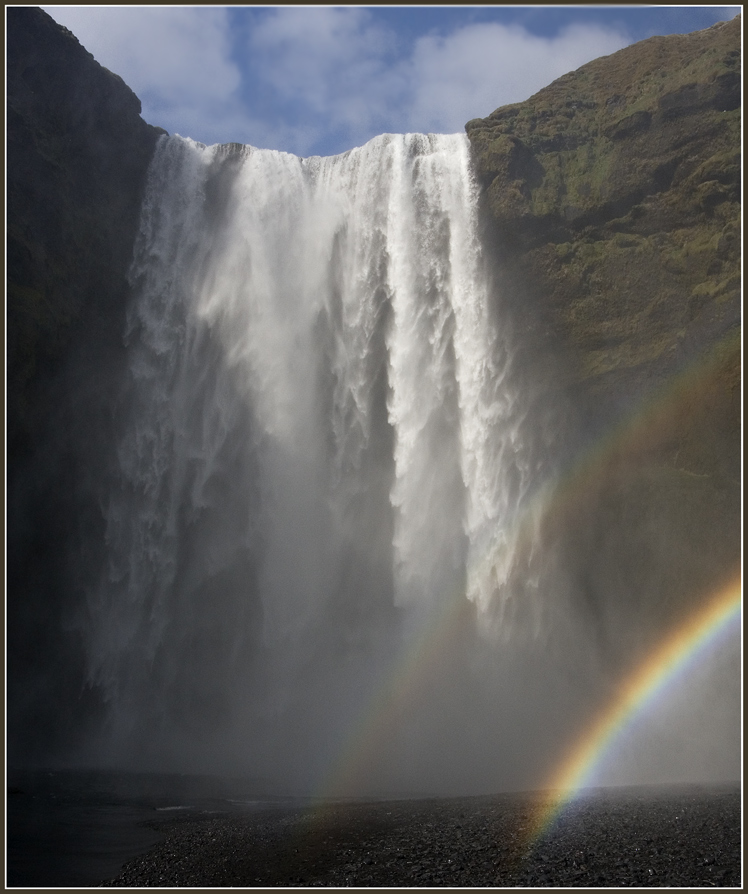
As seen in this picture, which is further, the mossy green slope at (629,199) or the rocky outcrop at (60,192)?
the mossy green slope at (629,199)

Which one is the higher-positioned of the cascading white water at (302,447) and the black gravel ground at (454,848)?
the cascading white water at (302,447)

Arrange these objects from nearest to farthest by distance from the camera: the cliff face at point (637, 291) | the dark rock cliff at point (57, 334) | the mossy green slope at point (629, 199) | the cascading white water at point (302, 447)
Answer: the dark rock cliff at point (57, 334), the cascading white water at point (302, 447), the cliff face at point (637, 291), the mossy green slope at point (629, 199)

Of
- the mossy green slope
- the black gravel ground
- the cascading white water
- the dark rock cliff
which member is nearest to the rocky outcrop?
the dark rock cliff

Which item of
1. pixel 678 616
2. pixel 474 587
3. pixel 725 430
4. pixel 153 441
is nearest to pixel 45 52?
pixel 153 441

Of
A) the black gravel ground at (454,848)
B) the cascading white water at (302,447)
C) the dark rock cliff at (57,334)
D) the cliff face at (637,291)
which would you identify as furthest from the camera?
the cliff face at (637,291)

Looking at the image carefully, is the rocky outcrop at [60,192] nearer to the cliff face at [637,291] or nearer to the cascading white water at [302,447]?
the cascading white water at [302,447]

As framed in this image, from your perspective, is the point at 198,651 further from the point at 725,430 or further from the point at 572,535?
the point at 725,430

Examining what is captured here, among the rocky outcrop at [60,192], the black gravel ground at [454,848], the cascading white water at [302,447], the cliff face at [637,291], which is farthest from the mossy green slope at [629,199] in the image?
the black gravel ground at [454,848]
